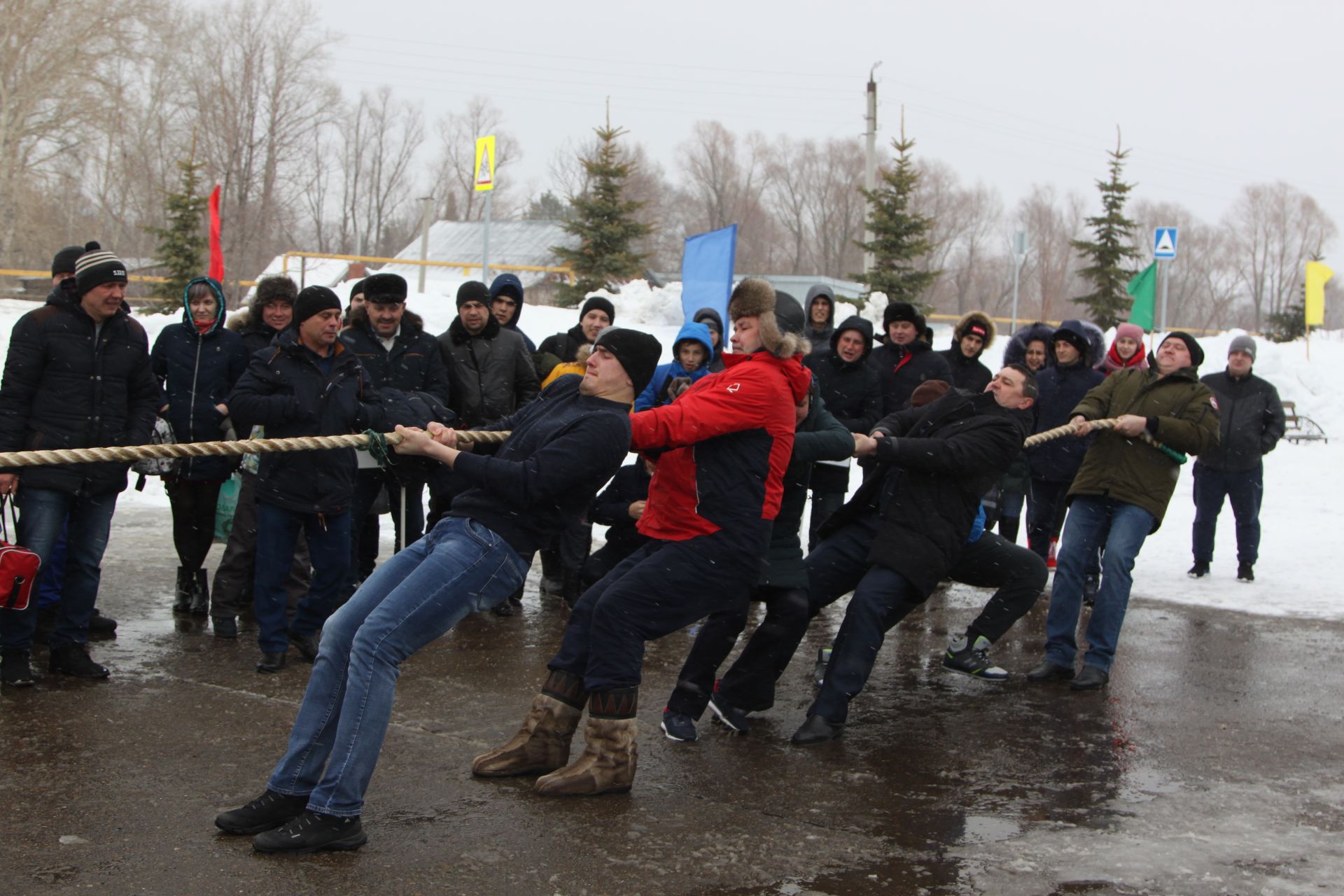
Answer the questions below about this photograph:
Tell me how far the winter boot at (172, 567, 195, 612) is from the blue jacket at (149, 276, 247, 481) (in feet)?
2.21

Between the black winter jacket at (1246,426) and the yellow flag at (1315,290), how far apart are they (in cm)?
1313

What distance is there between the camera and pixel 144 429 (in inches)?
243

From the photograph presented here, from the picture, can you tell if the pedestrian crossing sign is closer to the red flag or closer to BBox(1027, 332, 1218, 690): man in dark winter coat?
BBox(1027, 332, 1218, 690): man in dark winter coat

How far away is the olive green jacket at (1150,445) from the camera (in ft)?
22.0

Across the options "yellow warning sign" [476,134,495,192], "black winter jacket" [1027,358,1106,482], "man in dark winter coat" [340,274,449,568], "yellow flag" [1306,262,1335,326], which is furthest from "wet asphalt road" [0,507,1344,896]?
"yellow flag" [1306,262,1335,326]

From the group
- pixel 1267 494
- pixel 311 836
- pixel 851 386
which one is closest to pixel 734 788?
pixel 311 836

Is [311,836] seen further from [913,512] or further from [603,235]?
[603,235]

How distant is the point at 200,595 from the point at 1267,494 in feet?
39.2

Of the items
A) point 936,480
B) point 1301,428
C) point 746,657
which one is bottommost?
point 746,657

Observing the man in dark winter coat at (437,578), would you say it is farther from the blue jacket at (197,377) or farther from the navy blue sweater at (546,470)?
the blue jacket at (197,377)

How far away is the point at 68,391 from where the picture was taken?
19.2 ft

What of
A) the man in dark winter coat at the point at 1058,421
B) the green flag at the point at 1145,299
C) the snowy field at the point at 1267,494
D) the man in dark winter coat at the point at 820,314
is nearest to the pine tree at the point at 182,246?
the snowy field at the point at 1267,494

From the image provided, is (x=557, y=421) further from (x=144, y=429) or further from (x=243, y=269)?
(x=243, y=269)

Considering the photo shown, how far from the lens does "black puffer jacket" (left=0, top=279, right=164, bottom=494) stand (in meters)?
5.74
